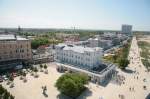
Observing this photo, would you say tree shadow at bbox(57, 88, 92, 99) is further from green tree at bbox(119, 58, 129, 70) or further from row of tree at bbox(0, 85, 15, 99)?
green tree at bbox(119, 58, 129, 70)

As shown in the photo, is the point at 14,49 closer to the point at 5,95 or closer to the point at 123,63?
the point at 5,95

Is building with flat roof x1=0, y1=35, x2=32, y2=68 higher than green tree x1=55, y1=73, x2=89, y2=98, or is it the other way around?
building with flat roof x1=0, y1=35, x2=32, y2=68

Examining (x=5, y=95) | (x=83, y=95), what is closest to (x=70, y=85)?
(x=83, y=95)

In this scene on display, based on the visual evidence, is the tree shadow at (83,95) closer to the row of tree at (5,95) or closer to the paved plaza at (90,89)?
the paved plaza at (90,89)

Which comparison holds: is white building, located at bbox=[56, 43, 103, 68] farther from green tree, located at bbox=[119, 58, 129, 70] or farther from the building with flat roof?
the building with flat roof

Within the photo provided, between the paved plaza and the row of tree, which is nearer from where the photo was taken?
the row of tree

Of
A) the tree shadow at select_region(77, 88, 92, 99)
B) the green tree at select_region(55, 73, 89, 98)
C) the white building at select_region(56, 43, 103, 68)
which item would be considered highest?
the white building at select_region(56, 43, 103, 68)

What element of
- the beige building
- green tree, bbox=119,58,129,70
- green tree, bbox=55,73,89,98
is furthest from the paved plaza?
the beige building

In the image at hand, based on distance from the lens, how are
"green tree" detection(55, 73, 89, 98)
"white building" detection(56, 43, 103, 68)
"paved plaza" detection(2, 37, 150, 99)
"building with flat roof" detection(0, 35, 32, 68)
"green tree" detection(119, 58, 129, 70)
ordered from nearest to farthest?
"green tree" detection(55, 73, 89, 98) < "paved plaza" detection(2, 37, 150, 99) < "white building" detection(56, 43, 103, 68) < "building with flat roof" detection(0, 35, 32, 68) < "green tree" detection(119, 58, 129, 70)

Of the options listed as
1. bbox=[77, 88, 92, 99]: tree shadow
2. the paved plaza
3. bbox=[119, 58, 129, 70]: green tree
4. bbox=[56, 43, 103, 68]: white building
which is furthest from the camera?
bbox=[119, 58, 129, 70]: green tree
